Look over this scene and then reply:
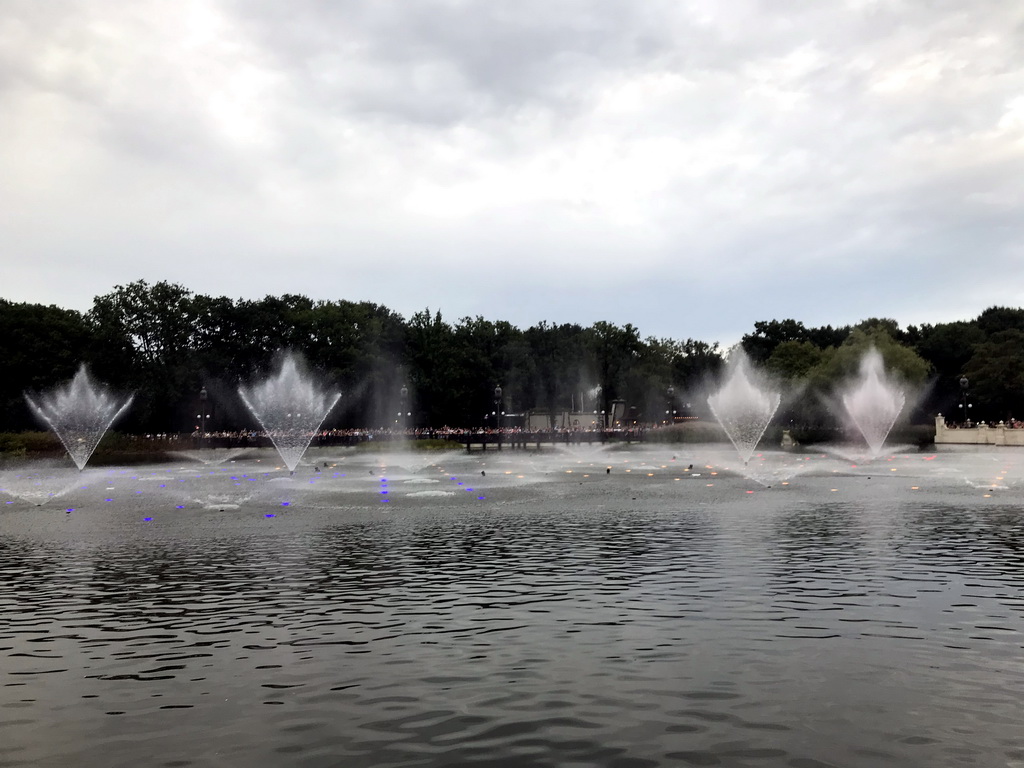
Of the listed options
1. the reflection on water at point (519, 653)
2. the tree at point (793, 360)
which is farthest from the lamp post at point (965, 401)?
the reflection on water at point (519, 653)

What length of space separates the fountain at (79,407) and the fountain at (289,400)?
15111 millimetres

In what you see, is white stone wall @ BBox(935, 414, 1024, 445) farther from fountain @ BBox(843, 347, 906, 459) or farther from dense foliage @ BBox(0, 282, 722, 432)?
dense foliage @ BBox(0, 282, 722, 432)

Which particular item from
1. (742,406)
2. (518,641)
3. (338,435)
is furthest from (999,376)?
(518,641)

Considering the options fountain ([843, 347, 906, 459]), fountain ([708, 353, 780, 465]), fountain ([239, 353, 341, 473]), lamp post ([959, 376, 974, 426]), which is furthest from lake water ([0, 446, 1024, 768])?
fountain ([708, 353, 780, 465])

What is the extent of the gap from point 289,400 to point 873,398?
7403 centimetres

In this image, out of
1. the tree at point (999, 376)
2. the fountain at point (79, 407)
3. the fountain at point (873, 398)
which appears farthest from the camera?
the tree at point (999, 376)

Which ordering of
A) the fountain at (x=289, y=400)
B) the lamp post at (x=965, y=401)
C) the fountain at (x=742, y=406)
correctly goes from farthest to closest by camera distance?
the fountain at (x=742, y=406) < the fountain at (x=289, y=400) < the lamp post at (x=965, y=401)

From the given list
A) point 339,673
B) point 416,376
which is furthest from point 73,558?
point 416,376

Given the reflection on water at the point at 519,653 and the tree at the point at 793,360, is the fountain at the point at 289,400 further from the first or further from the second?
the reflection on water at the point at 519,653

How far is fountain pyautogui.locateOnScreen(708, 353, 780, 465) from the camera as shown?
4873 inches

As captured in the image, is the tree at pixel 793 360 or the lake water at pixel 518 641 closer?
the lake water at pixel 518 641

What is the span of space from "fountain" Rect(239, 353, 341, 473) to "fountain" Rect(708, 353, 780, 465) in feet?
169

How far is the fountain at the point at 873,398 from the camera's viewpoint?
110688mm

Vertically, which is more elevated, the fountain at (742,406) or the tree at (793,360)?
the tree at (793,360)
